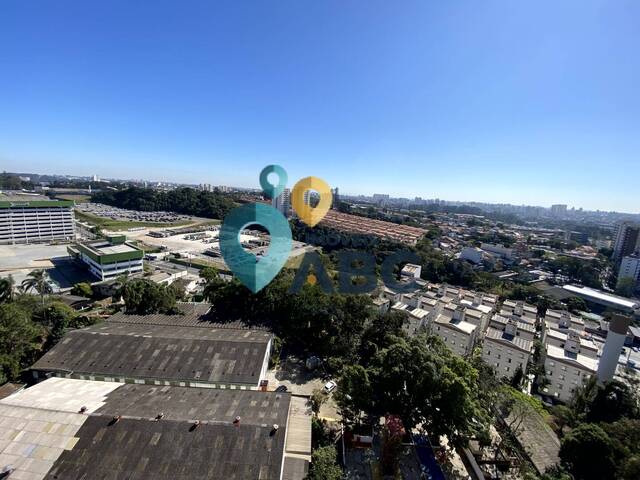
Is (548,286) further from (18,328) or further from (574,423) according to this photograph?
(18,328)

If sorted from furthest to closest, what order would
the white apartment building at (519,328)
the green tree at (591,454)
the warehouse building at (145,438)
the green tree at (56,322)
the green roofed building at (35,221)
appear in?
the green roofed building at (35,221) → the white apartment building at (519,328) → the green tree at (56,322) → the green tree at (591,454) → the warehouse building at (145,438)

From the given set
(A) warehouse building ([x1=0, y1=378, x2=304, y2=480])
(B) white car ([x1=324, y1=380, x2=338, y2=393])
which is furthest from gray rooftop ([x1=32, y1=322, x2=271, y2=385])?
(B) white car ([x1=324, y1=380, x2=338, y2=393])

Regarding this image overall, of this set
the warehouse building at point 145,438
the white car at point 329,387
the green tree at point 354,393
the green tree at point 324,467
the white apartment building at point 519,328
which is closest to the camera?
the warehouse building at point 145,438

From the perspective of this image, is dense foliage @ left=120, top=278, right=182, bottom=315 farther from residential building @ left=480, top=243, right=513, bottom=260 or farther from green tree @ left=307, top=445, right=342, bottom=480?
residential building @ left=480, top=243, right=513, bottom=260

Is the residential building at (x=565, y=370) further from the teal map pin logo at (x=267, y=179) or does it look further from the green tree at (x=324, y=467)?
A: the teal map pin logo at (x=267, y=179)

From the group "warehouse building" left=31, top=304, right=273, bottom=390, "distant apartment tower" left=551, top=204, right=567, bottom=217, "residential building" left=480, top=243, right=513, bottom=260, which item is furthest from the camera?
"distant apartment tower" left=551, top=204, right=567, bottom=217

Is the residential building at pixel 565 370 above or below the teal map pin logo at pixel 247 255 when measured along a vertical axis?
below

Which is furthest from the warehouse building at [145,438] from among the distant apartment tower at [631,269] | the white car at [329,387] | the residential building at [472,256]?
the distant apartment tower at [631,269]
